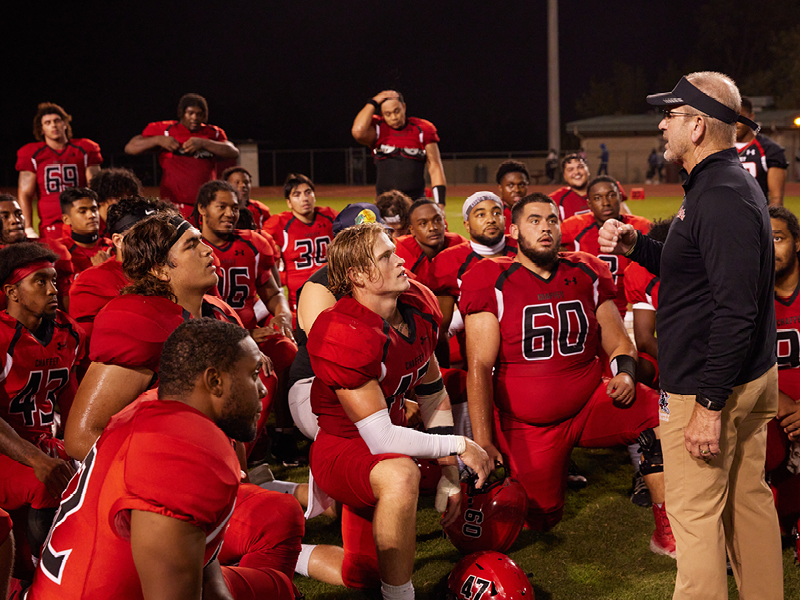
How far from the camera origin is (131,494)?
6.11 feet

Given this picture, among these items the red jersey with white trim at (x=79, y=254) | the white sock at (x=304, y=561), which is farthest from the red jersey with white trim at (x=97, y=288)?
the red jersey with white trim at (x=79, y=254)

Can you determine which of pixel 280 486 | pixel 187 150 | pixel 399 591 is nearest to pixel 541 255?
pixel 280 486

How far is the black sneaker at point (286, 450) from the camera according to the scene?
4.96 metres

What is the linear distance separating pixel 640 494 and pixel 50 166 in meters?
6.70

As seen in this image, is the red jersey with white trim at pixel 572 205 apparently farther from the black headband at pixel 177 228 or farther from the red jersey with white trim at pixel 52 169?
the black headband at pixel 177 228

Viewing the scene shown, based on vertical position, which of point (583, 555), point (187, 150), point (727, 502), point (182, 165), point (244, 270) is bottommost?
point (583, 555)

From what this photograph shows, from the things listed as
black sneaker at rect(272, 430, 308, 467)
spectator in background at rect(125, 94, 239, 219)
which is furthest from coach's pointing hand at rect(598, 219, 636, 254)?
spectator in background at rect(125, 94, 239, 219)

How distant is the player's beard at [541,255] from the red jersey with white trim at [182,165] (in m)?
4.44

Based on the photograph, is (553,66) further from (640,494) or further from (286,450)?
(640,494)

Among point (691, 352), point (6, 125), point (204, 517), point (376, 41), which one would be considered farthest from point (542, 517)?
point (376, 41)

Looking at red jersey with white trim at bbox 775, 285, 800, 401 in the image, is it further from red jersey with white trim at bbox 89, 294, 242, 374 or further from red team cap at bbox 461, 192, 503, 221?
red jersey with white trim at bbox 89, 294, 242, 374

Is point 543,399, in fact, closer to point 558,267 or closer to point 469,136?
point 558,267

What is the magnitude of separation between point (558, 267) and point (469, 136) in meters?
52.7

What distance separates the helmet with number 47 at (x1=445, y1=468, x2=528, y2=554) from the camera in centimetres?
350
